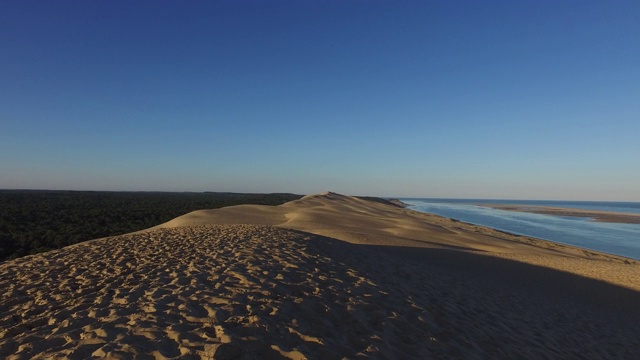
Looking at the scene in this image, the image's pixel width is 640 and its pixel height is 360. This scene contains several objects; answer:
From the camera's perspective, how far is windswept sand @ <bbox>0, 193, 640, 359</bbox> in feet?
14.3

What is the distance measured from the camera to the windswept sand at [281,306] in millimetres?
4359

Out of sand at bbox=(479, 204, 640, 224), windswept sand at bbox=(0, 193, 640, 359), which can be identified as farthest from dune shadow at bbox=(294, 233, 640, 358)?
sand at bbox=(479, 204, 640, 224)

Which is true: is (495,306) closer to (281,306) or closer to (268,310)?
(281,306)

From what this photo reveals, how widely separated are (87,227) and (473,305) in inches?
1009

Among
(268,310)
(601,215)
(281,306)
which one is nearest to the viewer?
(268,310)

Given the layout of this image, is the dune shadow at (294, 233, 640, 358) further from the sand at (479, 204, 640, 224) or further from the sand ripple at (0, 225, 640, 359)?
the sand at (479, 204, 640, 224)

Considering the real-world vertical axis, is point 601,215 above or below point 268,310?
above

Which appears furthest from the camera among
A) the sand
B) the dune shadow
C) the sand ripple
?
the sand

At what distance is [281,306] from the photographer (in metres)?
5.53

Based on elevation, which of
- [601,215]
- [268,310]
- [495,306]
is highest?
[601,215]

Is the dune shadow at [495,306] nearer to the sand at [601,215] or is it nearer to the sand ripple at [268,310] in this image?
the sand ripple at [268,310]

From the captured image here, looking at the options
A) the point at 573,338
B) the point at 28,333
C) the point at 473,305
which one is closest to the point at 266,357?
the point at 28,333

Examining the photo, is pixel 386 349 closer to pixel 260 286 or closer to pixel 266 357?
pixel 266 357

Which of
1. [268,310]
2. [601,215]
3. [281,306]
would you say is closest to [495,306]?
[281,306]
